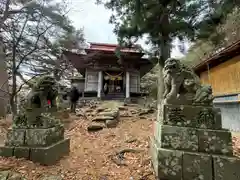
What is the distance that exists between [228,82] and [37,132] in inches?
307

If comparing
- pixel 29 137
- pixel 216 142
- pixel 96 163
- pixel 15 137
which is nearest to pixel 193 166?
pixel 216 142

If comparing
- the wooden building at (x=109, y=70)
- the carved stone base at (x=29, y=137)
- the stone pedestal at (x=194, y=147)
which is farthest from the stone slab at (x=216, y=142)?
the wooden building at (x=109, y=70)

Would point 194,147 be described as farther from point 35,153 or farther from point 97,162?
point 35,153

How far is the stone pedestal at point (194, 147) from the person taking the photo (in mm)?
2615

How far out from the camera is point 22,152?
3.28m

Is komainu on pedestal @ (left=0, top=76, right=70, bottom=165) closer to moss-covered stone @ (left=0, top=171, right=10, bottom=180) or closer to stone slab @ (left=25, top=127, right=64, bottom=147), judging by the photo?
stone slab @ (left=25, top=127, right=64, bottom=147)

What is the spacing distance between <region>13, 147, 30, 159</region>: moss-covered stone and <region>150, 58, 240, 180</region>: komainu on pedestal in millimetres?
2511

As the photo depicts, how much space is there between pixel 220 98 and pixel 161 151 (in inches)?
269

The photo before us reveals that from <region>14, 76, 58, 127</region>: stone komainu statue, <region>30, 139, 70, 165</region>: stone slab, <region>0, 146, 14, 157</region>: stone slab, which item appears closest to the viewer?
<region>30, 139, 70, 165</region>: stone slab

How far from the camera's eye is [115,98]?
1592 cm

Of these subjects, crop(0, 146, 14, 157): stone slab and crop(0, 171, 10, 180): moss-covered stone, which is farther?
crop(0, 146, 14, 157): stone slab

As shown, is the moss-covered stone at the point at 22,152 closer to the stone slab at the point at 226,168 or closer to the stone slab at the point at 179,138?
the stone slab at the point at 179,138

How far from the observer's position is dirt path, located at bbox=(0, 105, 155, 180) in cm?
302

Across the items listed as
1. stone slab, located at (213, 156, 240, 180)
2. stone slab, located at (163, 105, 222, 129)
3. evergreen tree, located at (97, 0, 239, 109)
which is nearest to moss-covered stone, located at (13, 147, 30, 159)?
stone slab, located at (163, 105, 222, 129)
